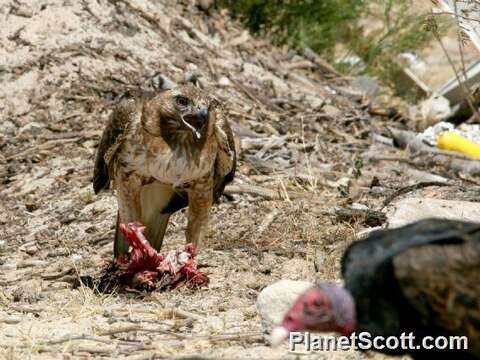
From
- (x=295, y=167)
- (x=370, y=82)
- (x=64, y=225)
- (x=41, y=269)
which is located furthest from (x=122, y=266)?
(x=370, y=82)

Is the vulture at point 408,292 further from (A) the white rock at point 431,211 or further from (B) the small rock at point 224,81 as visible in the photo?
(B) the small rock at point 224,81

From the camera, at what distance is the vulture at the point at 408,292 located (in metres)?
4.20

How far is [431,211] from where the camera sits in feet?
24.7

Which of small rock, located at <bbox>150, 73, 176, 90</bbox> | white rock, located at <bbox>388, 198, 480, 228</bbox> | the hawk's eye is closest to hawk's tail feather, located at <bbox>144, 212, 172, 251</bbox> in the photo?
the hawk's eye

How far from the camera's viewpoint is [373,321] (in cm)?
436

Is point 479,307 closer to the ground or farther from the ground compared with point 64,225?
farther from the ground

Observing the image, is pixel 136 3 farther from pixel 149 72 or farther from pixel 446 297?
pixel 446 297

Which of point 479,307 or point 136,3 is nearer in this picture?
point 479,307

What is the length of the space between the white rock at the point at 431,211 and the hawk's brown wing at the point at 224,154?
3.97 ft

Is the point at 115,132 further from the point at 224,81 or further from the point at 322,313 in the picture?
the point at 224,81

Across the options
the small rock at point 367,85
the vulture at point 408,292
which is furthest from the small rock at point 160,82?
the vulture at point 408,292

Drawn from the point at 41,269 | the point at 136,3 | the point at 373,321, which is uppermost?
the point at 136,3

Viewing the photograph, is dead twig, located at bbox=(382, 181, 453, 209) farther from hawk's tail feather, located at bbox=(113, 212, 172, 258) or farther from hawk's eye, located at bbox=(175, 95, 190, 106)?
hawk's eye, located at bbox=(175, 95, 190, 106)

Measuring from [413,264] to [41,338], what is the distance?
2696 millimetres
